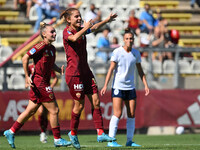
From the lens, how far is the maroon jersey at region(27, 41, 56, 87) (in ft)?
28.3

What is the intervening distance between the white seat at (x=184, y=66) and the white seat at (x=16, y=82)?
432 cm

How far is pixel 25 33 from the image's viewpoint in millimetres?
19188

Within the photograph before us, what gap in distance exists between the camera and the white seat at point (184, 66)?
14164mm

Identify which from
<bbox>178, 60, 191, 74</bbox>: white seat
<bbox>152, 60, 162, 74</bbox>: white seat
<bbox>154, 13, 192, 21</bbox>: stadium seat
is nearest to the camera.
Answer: <bbox>178, 60, 191, 74</bbox>: white seat

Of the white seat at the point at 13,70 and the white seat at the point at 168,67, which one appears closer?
the white seat at the point at 13,70

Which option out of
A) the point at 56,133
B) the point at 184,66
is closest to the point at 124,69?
the point at 56,133

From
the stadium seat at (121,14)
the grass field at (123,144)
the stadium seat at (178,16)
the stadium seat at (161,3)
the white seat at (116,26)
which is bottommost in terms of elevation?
the grass field at (123,144)

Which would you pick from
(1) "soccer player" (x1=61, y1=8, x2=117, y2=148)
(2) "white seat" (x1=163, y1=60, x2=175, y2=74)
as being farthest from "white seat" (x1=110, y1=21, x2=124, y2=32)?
(1) "soccer player" (x1=61, y1=8, x2=117, y2=148)

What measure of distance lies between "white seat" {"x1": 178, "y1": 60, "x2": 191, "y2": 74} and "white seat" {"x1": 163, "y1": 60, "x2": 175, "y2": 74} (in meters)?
0.25

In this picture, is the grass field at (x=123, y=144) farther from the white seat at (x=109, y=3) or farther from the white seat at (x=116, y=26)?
the white seat at (x=109, y=3)

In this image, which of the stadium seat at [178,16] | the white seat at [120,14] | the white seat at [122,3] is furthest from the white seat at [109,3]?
the stadium seat at [178,16]

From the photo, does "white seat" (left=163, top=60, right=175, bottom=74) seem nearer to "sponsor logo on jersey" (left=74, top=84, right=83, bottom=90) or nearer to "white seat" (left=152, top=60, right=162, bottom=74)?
"white seat" (left=152, top=60, right=162, bottom=74)

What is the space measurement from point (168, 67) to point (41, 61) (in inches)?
258

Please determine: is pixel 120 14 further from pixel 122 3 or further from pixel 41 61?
pixel 41 61
